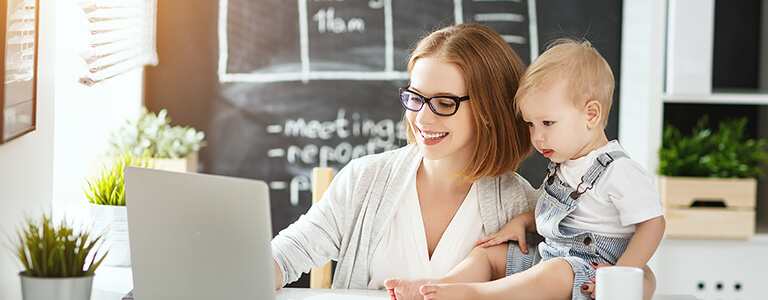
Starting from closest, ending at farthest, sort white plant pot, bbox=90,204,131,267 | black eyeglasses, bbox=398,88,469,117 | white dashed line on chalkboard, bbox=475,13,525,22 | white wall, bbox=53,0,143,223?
black eyeglasses, bbox=398,88,469,117 → white plant pot, bbox=90,204,131,267 → white wall, bbox=53,0,143,223 → white dashed line on chalkboard, bbox=475,13,525,22

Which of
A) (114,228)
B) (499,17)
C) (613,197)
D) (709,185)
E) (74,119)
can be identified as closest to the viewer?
(613,197)

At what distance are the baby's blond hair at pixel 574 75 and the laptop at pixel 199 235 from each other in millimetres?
630

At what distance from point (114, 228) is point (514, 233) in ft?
3.08

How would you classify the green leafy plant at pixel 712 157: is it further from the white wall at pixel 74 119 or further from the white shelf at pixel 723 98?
the white wall at pixel 74 119

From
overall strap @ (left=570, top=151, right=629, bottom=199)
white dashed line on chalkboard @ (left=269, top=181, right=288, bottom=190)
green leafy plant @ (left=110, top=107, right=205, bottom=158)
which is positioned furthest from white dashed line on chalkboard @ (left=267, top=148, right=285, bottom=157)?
overall strap @ (left=570, top=151, right=629, bottom=199)

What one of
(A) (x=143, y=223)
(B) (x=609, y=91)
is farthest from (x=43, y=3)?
(B) (x=609, y=91)

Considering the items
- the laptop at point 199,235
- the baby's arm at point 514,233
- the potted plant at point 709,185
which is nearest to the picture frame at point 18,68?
the laptop at point 199,235

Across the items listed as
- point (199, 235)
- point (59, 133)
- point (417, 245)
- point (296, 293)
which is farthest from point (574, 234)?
point (59, 133)

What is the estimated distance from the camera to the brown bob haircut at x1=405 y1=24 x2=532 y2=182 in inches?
55.9

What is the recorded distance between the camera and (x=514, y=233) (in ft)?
4.72

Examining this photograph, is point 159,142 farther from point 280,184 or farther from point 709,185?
point 709,185

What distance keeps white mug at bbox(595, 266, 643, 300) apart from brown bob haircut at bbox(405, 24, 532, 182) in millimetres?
509

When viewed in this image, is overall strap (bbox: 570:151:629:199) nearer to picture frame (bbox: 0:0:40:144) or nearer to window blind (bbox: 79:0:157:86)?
picture frame (bbox: 0:0:40:144)

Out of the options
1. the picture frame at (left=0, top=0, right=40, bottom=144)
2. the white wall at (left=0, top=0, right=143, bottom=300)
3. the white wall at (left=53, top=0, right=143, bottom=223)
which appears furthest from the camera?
the white wall at (left=53, top=0, right=143, bottom=223)
